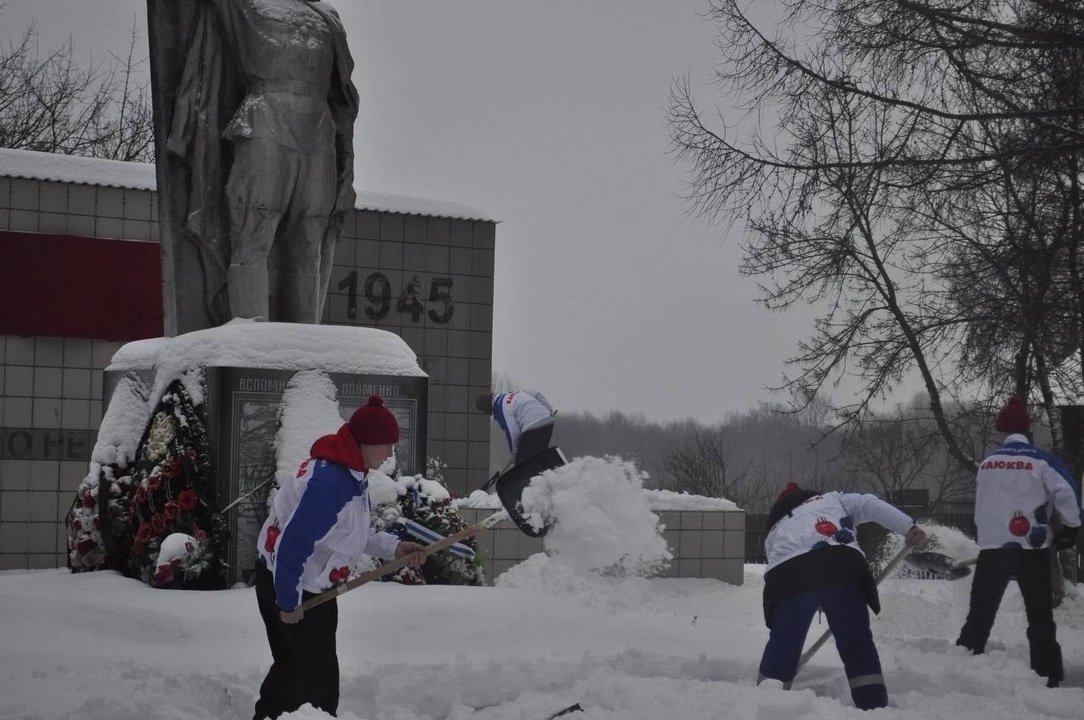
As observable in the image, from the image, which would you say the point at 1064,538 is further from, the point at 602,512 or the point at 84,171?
the point at 84,171

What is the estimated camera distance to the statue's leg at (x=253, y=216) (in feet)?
27.8

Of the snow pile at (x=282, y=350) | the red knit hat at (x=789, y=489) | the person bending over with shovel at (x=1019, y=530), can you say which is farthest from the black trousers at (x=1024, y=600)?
the snow pile at (x=282, y=350)

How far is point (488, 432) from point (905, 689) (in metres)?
10.0

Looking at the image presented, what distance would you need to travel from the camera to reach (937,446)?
13188 millimetres

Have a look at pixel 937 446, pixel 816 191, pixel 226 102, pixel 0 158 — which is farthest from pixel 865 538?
pixel 0 158

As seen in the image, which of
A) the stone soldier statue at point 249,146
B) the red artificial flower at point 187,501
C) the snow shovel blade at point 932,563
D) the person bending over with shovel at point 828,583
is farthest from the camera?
the stone soldier statue at point 249,146

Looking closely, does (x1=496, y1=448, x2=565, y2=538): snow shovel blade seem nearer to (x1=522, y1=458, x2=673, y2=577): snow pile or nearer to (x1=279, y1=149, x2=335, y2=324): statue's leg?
(x1=522, y1=458, x2=673, y2=577): snow pile

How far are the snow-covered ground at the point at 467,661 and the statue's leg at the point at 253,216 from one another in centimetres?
198

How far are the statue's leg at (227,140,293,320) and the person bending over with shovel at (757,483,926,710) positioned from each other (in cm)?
397

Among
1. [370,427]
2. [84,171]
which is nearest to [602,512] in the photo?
[370,427]

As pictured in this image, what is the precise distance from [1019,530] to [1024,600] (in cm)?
41

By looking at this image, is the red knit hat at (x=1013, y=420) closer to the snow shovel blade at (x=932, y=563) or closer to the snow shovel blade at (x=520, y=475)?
the snow shovel blade at (x=932, y=563)

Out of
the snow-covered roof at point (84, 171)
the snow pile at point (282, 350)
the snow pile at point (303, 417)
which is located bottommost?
the snow pile at point (303, 417)

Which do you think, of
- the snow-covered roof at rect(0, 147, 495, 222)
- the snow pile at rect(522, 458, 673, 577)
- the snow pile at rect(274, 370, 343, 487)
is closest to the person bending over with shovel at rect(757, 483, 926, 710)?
the snow pile at rect(522, 458, 673, 577)
